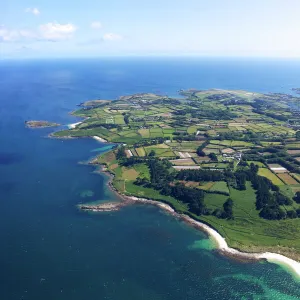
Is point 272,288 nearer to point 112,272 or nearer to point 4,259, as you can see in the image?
point 112,272

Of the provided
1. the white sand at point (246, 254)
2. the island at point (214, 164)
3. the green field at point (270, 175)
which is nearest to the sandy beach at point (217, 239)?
the white sand at point (246, 254)

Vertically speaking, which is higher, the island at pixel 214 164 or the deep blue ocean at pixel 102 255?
the island at pixel 214 164

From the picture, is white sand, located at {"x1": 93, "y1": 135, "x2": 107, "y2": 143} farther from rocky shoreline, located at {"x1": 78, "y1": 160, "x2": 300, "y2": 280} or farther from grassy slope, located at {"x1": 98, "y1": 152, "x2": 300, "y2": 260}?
grassy slope, located at {"x1": 98, "y1": 152, "x2": 300, "y2": 260}

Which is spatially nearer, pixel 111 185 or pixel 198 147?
pixel 111 185

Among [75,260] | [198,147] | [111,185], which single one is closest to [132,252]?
[75,260]

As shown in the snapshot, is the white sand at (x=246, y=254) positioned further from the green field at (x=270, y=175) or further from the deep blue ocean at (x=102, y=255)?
the green field at (x=270, y=175)

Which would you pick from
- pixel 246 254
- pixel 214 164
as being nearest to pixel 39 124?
pixel 214 164

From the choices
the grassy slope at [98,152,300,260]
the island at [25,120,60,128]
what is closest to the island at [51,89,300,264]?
the grassy slope at [98,152,300,260]

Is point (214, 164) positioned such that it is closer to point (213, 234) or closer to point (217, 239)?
point (213, 234)
